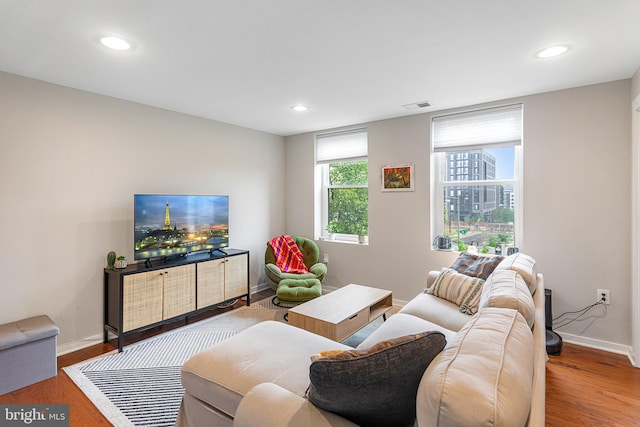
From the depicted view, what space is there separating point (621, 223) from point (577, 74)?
1339mm

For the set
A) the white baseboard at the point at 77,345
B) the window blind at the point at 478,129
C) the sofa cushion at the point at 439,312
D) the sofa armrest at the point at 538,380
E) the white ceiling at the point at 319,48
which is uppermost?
the white ceiling at the point at 319,48

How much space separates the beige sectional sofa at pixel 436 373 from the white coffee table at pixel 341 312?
405 millimetres

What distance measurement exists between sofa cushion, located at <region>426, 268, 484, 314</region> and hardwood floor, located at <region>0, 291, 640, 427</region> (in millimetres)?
750

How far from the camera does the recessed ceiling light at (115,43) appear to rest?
204cm

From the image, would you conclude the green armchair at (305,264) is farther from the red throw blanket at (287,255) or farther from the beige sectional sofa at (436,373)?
the beige sectional sofa at (436,373)

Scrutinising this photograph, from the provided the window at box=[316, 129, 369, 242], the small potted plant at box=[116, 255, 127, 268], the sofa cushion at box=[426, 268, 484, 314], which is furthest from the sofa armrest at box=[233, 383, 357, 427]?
the window at box=[316, 129, 369, 242]

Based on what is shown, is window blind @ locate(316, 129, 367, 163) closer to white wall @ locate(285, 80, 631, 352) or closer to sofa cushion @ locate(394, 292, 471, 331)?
white wall @ locate(285, 80, 631, 352)

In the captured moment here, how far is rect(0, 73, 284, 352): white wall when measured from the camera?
262 cm

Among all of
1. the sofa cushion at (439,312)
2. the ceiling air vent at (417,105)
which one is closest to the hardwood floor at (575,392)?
the sofa cushion at (439,312)

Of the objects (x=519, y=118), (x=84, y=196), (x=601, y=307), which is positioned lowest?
(x=601, y=307)

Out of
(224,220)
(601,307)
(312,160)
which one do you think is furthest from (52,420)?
(601,307)

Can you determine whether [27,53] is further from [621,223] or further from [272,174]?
[621,223]

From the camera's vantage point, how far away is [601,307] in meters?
2.91

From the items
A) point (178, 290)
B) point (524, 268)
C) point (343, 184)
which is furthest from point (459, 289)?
point (178, 290)
